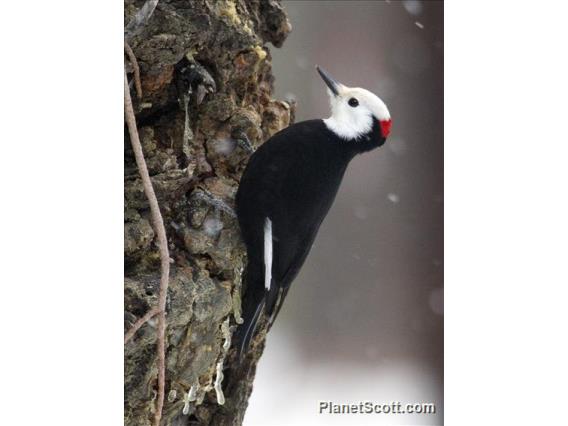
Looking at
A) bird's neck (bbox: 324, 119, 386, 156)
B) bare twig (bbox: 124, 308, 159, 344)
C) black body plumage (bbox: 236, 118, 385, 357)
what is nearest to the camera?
bare twig (bbox: 124, 308, 159, 344)

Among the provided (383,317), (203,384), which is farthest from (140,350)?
(383,317)

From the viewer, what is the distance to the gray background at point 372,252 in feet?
6.02

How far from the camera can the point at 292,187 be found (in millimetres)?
1845

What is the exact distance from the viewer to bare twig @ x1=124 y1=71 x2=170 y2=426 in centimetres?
154

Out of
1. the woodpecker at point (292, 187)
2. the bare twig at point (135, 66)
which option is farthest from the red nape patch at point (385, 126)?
the bare twig at point (135, 66)

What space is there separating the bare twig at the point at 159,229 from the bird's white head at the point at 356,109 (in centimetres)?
56

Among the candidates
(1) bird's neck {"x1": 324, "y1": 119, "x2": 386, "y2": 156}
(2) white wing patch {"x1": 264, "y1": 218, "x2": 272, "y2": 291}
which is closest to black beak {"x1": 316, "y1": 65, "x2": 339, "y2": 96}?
(1) bird's neck {"x1": 324, "y1": 119, "x2": 386, "y2": 156}

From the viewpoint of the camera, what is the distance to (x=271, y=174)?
181 centimetres

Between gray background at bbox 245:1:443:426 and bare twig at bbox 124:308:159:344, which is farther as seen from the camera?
gray background at bbox 245:1:443:426

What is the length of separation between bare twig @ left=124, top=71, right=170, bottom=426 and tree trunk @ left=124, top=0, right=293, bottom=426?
0.07 feet

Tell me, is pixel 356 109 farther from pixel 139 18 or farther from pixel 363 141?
pixel 139 18

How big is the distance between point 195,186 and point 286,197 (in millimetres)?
242

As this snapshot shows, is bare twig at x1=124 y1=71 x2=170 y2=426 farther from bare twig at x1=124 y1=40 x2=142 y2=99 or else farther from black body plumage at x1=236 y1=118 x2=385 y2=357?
black body plumage at x1=236 y1=118 x2=385 y2=357

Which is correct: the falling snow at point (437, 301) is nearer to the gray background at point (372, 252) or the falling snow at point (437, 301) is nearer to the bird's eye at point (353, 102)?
the gray background at point (372, 252)
